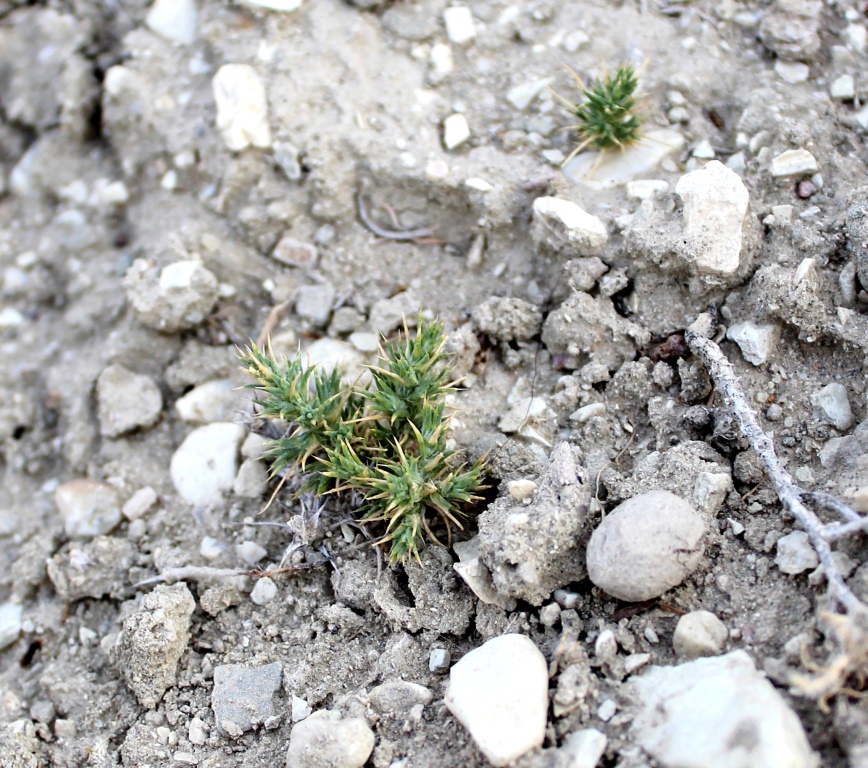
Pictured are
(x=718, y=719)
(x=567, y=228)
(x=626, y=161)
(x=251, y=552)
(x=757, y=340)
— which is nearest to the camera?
(x=718, y=719)

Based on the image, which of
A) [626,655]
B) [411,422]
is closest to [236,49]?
[411,422]

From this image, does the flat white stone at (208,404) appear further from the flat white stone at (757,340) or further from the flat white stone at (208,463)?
the flat white stone at (757,340)

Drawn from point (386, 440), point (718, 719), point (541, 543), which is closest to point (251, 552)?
point (386, 440)

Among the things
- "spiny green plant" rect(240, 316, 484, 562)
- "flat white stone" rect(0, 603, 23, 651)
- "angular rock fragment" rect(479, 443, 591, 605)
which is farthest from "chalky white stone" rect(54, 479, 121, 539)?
"angular rock fragment" rect(479, 443, 591, 605)

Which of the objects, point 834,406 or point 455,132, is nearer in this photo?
point 834,406

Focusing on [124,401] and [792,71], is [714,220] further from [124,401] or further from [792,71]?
[124,401]

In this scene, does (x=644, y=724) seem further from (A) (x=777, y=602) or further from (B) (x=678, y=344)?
(B) (x=678, y=344)

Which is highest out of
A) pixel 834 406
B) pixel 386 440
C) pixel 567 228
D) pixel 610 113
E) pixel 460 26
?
pixel 460 26

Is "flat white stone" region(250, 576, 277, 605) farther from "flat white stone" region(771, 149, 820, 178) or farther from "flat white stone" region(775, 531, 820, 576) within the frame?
"flat white stone" region(771, 149, 820, 178)
